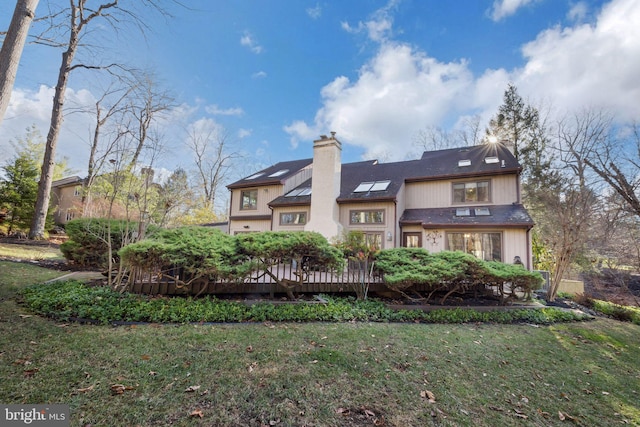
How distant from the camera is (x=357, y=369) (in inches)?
134

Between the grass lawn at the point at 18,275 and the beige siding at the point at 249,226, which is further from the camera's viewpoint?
the beige siding at the point at 249,226

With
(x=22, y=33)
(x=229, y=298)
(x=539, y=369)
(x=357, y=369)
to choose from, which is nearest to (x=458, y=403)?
(x=357, y=369)

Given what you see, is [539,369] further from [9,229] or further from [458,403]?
[9,229]

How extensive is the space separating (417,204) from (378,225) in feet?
8.93

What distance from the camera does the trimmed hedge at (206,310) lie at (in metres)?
4.60

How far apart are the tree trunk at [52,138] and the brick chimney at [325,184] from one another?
34.7ft

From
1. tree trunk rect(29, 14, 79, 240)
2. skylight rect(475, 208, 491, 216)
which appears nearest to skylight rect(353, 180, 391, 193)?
skylight rect(475, 208, 491, 216)

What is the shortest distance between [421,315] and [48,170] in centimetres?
1451

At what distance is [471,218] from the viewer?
464 inches

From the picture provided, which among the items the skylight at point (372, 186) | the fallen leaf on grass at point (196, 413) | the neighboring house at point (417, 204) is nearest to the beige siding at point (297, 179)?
the neighboring house at point (417, 204)

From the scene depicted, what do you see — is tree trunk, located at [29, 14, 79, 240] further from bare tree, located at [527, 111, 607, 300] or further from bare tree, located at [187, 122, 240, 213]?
bare tree, located at [527, 111, 607, 300]

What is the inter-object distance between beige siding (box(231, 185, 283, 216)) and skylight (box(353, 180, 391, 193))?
444cm

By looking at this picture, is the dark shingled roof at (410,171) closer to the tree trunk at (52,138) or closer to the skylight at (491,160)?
the skylight at (491,160)

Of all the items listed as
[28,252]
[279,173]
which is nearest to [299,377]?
[28,252]
